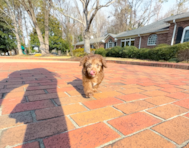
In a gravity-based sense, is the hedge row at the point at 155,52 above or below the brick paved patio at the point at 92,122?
above

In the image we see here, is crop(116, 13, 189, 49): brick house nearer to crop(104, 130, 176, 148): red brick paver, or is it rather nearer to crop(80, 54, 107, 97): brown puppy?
crop(80, 54, 107, 97): brown puppy

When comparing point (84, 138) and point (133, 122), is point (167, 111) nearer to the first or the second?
point (133, 122)

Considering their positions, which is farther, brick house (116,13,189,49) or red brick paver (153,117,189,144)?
brick house (116,13,189,49)

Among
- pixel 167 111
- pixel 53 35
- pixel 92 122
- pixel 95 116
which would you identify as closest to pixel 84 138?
pixel 92 122

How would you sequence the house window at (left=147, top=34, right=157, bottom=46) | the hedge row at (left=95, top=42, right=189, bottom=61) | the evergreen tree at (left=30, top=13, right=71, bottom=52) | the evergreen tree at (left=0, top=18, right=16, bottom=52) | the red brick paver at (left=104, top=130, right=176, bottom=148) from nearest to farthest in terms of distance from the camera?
1. the red brick paver at (left=104, top=130, right=176, bottom=148)
2. the hedge row at (left=95, top=42, right=189, bottom=61)
3. the house window at (left=147, top=34, right=157, bottom=46)
4. the evergreen tree at (left=0, top=18, right=16, bottom=52)
5. the evergreen tree at (left=30, top=13, right=71, bottom=52)

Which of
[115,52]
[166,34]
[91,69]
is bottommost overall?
[115,52]

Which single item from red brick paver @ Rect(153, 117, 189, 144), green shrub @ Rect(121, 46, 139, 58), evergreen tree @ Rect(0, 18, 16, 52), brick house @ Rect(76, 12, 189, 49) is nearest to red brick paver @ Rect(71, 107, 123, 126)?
red brick paver @ Rect(153, 117, 189, 144)

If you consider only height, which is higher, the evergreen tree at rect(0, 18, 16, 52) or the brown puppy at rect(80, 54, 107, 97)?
the evergreen tree at rect(0, 18, 16, 52)

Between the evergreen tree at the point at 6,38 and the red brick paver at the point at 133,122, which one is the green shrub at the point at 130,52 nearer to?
the red brick paver at the point at 133,122

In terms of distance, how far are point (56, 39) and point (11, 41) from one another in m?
9.22

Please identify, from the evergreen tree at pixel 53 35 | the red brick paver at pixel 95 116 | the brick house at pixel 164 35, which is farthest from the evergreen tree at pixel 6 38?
the red brick paver at pixel 95 116

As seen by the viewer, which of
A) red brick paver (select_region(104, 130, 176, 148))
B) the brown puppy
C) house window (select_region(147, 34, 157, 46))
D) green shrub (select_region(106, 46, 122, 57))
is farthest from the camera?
house window (select_region(147, 34, 157, 46))

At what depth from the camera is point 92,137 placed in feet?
3.19

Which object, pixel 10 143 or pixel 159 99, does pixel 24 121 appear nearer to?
pixel 10 143
